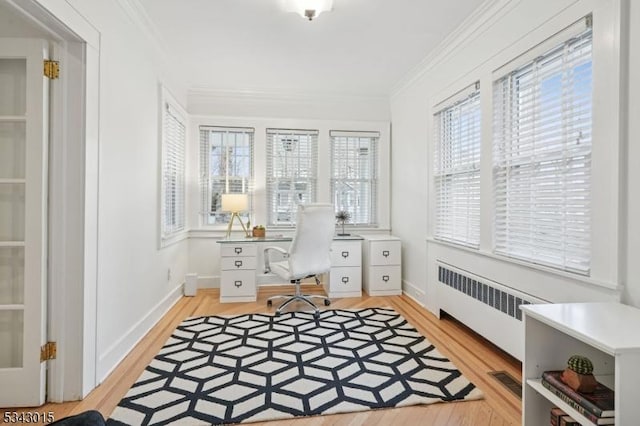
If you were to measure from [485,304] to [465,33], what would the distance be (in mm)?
2228

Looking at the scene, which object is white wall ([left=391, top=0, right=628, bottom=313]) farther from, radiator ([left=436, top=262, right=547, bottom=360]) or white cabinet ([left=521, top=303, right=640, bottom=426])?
white cabinet ([left=521, top=303, right=640, bottom=426])

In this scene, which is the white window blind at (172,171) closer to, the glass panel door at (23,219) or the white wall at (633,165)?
the glass panel door at (23,219)

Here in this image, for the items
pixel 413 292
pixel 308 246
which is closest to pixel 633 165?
pixel 308 246

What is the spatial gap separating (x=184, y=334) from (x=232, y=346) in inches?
20.8

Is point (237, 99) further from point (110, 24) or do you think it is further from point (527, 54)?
point (527, 54)

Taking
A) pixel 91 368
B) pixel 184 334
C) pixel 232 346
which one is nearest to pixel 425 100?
pixel 232 346

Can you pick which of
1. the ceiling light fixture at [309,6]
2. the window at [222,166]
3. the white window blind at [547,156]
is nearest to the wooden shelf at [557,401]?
the white window blind at [547,156]

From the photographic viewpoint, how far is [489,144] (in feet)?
8.43

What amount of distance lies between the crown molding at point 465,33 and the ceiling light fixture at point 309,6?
1.15 meters

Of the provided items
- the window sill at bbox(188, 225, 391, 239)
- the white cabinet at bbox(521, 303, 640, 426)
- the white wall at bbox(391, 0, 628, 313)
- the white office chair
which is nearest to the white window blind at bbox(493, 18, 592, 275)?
the white wall at bbox(391, 0, 628, 313)

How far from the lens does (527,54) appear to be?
2.17 m

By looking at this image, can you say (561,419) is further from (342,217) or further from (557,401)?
(342,217)

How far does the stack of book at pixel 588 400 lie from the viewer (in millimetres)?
1183

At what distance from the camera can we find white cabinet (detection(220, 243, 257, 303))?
3.85 m
